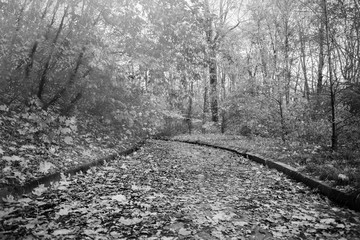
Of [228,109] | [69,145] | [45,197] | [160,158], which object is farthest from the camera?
[228,109]

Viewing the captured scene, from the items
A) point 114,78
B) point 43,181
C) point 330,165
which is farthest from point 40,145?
point 330,165

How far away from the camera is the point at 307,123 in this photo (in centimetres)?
1034

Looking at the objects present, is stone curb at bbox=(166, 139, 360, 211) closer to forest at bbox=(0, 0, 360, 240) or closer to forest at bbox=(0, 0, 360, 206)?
forest at bbox=(0, 0, 360, 240)

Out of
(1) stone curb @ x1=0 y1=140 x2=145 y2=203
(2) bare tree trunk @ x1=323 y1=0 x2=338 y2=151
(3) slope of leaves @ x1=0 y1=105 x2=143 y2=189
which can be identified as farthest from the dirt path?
(2) bare tree trunk @ x1=323 y1=0 x2=338 y2=151

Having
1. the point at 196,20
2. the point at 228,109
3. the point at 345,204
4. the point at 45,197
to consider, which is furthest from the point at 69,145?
the point at 228,109

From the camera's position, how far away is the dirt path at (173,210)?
104 inches

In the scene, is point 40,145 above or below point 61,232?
above

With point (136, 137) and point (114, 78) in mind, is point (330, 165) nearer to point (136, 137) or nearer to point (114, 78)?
point (114, 78)

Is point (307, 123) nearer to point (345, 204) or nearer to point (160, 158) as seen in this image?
point (160, 158)

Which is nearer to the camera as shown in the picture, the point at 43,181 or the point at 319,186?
the point at 43,181

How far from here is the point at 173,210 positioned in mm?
3311

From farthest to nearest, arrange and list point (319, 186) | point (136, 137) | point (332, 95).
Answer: point (136, 137) < point (332, 95) < point (319, 186)

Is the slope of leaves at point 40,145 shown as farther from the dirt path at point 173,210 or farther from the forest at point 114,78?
the dirt path at point 173,210

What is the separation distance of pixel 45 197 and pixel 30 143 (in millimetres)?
1747
